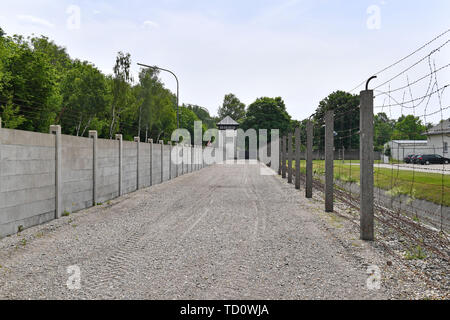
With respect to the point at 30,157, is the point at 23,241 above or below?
below

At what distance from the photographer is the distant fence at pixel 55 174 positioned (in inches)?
241

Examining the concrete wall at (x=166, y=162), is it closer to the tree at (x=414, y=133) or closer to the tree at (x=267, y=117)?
the tree at (x=414, y=133)

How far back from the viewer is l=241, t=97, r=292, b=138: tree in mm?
71438

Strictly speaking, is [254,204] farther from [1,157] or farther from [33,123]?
[33,123]

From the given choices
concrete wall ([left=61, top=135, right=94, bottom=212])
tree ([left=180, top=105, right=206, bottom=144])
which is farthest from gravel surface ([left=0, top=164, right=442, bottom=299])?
tree ([left=180, top=105, right=206, bottom=144])

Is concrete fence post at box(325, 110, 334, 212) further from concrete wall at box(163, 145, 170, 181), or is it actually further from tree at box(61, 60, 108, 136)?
tree at box(61, 60, 108, 136)

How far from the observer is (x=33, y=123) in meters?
34.7

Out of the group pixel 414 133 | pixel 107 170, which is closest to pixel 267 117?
pixel 107 170

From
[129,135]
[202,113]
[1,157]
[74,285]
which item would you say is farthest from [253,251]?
[202,113]

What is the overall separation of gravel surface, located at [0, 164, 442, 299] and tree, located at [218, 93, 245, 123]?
354 ft

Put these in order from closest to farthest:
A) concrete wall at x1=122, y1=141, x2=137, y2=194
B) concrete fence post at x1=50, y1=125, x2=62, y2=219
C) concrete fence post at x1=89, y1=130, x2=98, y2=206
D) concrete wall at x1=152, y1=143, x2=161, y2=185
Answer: concrete fence post at x1=50, y1=125, x2=62, y2=219
concrete fence post at x1=89, y1=130, x2=98, y2=206
concrete wall at x1=122, y1=141, x2=137, y2=194
concrete wall at x1=152, y1=143, x2=161, y2=185

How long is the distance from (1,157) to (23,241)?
1.45m

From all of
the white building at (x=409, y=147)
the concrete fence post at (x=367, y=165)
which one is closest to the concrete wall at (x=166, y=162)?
the white building at (x=409, y=147)

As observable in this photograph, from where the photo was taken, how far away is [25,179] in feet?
21.5
